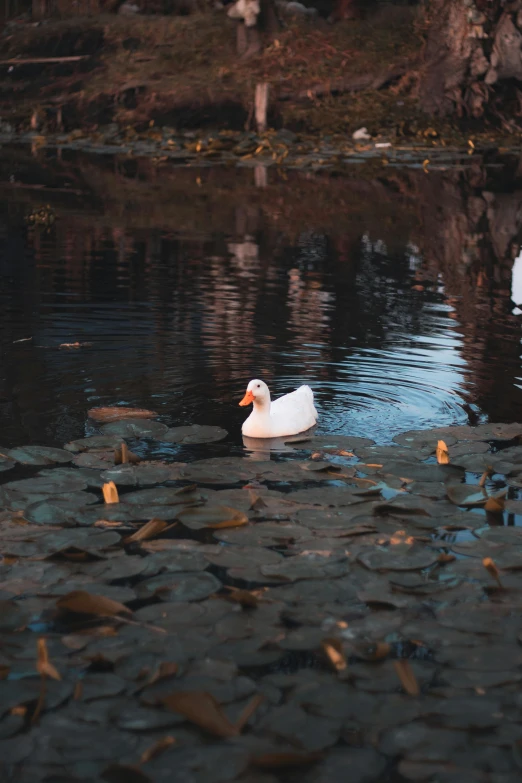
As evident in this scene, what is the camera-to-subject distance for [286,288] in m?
11.3

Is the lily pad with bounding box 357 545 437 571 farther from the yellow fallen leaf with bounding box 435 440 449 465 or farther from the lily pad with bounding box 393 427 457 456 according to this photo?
the lily pad with bounding box 393 427 457 456

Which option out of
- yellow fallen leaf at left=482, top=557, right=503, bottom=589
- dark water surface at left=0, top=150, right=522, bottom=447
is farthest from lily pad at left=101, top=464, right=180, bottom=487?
yellow fallen leaf at left=482, top=557, right=503, bottom=589

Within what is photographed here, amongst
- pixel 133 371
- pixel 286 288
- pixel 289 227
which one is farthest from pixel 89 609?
pixel 289 227

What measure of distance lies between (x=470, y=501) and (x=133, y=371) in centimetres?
339

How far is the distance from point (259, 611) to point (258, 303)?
6.70 m

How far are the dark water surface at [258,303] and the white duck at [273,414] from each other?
0.19 meters

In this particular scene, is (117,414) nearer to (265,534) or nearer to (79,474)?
(79,474)

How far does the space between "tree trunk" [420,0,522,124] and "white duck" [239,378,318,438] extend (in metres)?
22.4

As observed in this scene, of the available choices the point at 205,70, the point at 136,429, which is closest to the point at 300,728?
the point at 136,429

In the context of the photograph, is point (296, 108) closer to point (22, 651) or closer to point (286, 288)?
point (286, 288)

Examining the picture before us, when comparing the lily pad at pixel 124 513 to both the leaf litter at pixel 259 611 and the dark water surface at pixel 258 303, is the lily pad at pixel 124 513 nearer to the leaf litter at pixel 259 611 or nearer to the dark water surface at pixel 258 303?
the leaf litter at pixel 259 611

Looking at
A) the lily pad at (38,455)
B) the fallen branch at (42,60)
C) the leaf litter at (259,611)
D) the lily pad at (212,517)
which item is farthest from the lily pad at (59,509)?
the fallen branch at (42,60)

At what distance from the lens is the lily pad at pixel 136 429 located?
6.10 meters

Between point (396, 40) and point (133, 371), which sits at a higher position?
point (396, 40)
